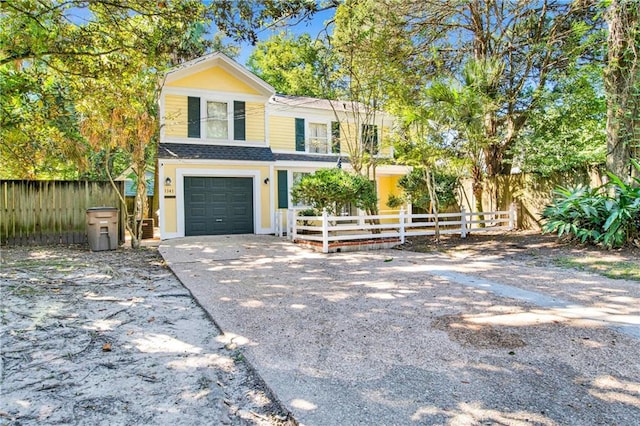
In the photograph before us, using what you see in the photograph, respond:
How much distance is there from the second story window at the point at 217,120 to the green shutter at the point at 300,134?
2790 millimetres

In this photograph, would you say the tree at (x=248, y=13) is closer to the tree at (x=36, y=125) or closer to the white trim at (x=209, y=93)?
the tree at (x=36, y=125)

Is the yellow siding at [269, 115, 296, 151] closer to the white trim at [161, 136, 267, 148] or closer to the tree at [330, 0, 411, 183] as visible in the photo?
the white trim at [161, 136, 267, 148]

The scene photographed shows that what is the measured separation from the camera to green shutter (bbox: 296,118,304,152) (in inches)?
562

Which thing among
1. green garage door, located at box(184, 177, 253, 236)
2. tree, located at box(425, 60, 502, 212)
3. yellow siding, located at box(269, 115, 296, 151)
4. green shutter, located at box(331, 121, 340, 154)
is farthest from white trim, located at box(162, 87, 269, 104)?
tree, located at box(425, 60, 502, 212)

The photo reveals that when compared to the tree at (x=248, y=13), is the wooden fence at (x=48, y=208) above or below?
below

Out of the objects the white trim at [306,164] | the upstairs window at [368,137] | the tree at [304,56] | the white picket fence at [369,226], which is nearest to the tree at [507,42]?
the upstairs window at [368,137]

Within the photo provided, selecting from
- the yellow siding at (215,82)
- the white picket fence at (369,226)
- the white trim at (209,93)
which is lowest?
the white picket fence at (369,226)

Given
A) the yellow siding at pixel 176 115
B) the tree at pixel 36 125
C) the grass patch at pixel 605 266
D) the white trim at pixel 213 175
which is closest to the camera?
the grass patch at pixel 605 266

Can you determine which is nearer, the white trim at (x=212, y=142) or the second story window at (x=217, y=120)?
the white trim at (x=212, y=142)

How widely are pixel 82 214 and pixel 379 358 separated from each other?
9.68 m

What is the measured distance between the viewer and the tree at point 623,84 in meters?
8.07

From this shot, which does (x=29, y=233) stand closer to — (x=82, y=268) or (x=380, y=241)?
(x=82, y=268)

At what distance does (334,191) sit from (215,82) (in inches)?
238

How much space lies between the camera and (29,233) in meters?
9.52
